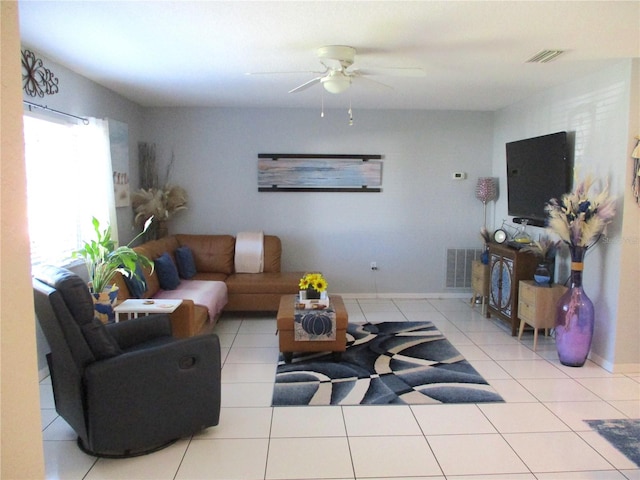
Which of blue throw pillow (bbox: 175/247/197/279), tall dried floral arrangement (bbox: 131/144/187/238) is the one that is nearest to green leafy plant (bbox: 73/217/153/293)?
blue throw pillow (bbox: 175/247/197/279)

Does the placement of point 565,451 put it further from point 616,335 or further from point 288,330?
point 288,330

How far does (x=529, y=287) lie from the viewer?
435 cm

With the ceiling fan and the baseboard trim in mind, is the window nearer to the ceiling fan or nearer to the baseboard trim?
the ceiling fan

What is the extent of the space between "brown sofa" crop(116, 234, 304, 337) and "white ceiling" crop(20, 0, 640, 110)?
178 centimetres

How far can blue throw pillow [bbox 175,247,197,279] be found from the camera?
527 cm

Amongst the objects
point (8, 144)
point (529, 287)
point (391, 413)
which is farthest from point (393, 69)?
point (8, 144)

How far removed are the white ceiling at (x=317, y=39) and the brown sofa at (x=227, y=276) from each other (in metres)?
1.78

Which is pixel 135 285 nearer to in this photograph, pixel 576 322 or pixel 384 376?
pixel 384 376

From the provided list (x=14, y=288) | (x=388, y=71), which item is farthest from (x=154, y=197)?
→ (x=14, y=288)

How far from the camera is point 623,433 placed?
2.84m

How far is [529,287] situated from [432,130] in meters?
2.64

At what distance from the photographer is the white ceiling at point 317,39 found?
2.65 meters

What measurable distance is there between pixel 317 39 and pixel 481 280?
140 inches

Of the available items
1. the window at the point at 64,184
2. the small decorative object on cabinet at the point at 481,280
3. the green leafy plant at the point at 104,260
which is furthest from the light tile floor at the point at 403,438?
the small decorative object on cabinet at the point at 481,280
